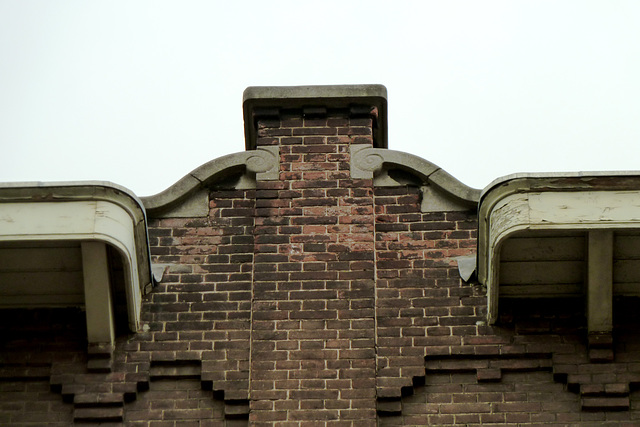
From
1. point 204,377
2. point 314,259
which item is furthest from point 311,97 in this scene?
point 204,377

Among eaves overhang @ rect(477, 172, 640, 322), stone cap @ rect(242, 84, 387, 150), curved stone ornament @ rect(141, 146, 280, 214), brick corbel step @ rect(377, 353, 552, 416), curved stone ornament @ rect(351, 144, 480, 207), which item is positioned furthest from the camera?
stone cap @ rect(242, 84, 387, 150)

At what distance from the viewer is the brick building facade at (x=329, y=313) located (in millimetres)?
8070

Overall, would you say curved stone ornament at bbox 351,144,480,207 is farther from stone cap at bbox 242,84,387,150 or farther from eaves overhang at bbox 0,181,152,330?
eaves overhang at bbox 0,181,152,330

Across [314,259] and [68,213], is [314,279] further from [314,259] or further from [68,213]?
[68,213]

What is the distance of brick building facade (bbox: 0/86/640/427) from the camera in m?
8.07

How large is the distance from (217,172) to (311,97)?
0.96 m

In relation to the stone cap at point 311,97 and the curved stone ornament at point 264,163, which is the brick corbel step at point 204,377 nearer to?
the curved stone ornament at point 264,163

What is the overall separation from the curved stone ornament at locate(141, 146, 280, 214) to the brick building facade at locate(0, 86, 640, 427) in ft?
0.04

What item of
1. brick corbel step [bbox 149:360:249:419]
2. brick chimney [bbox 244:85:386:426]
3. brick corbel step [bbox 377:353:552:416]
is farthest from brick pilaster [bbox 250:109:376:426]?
brick corbel step [bbox 377:353:552:416]

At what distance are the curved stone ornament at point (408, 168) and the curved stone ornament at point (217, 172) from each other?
2.11 feet

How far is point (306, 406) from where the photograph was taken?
7965 mm

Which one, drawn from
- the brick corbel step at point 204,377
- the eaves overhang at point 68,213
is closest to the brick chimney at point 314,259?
the brick corbel step at point 204,377

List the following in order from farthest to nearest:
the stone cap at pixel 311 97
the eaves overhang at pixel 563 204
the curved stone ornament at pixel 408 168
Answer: the stone cap at pixel 311 97 < the curved stone ornament at pixel 408 168 < the eaves overhang at pixel 563 204

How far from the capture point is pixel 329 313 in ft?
27.4
